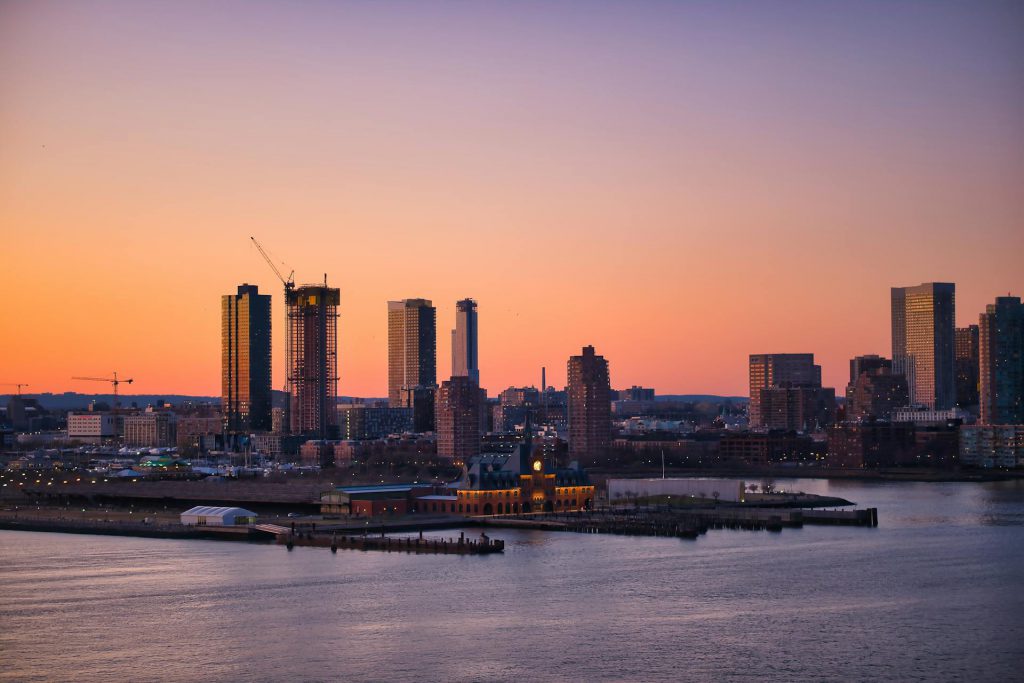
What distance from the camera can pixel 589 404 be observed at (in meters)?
163

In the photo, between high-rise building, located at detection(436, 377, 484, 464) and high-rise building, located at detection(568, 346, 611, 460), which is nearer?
high-rise building, located at detection(436, 377, 484, 464)

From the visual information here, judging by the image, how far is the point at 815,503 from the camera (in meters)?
90.1

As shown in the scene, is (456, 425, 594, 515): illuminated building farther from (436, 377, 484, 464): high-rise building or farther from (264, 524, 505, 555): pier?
(436, 377, 484, 464): high-rise building

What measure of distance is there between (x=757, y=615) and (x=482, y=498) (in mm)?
32163

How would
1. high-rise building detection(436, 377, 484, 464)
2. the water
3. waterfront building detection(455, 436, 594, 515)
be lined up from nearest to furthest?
the water
waterfront building detection(455, 436, 594, 515)
high-rise building detection(436, 377, 484, 464)

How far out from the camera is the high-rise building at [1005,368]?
175400mm

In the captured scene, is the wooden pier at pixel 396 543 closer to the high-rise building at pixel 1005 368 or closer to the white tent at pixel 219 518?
the white tent at pixel 219 518

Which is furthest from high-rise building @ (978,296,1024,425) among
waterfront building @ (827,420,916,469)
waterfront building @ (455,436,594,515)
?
waterfront building @ (455,436,594,515)

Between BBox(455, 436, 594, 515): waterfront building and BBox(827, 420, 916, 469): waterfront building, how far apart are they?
238 feet

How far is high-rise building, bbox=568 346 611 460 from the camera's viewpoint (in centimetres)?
16075

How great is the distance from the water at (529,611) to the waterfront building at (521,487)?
9.21 metres

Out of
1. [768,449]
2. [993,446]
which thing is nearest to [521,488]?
[993,446]

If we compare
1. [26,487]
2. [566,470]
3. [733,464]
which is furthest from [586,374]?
[566,470]

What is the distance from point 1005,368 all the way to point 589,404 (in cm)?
5107
